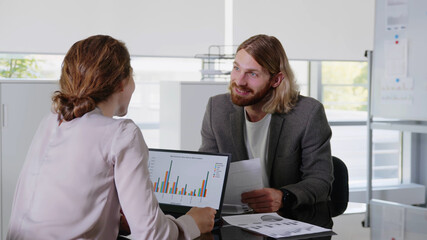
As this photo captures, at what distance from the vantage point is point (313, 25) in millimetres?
4727

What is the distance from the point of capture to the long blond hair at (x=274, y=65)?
7.21ft

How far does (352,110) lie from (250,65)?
3337 millimetres

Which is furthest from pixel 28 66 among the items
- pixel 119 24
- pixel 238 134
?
pixel 238 134

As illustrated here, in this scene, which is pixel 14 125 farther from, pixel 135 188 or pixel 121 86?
pixel 135 188

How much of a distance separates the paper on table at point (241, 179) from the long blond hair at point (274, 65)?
479 mm

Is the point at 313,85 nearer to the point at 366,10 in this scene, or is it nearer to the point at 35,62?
the point at 366,10

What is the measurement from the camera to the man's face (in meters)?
2.21

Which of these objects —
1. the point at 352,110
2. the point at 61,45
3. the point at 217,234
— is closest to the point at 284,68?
the point at 217,234

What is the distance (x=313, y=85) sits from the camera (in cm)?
505

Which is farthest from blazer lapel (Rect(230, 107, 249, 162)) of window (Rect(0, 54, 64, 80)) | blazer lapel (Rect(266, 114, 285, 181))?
window (Rect(0, 54, 64, 80))

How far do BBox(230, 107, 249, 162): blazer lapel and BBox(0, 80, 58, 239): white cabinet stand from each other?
1269 millimetres

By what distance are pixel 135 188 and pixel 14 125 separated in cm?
210

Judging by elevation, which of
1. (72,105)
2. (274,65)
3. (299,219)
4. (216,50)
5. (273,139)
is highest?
(216,50)

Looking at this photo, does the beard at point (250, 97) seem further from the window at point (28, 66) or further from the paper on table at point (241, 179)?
the window at point (28, 66)
